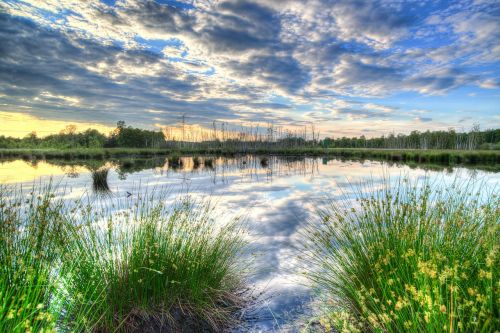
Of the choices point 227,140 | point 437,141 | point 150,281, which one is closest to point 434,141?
point 437,141

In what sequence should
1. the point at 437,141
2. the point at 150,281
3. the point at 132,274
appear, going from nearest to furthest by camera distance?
the point at 132,274 → the point at 150,281 → the point at 437,141

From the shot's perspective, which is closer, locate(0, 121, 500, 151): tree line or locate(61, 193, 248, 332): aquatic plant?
locate(61, 193, 248, 332): aquatic plant

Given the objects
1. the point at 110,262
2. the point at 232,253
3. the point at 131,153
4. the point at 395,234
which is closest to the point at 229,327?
the point at 232,253

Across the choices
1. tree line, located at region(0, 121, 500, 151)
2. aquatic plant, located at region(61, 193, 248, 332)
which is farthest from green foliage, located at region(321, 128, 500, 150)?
aquatic plant, located at region(61, 193, 248, 332)

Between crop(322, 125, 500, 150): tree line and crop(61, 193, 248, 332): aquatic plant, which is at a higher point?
crop(322, 125, 500, 150): tree line

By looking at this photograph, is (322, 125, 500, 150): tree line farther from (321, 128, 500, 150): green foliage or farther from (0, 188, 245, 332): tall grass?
(0, 188, 245, 332): tall grass

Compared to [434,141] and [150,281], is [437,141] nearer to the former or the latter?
[434,141]

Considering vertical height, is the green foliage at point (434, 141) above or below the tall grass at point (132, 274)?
above

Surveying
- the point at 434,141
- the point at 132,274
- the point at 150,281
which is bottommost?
the point at 150,281

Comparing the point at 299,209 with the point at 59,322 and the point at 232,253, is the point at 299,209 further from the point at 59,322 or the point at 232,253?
the point at 59,322

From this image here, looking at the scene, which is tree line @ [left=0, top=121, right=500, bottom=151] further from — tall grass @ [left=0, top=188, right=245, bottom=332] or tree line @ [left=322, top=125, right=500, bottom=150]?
tall grass @ [left=0, top=188, right=245, bottom=332]

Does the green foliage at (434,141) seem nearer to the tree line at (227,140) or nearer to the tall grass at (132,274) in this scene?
the tree line at (227,140)

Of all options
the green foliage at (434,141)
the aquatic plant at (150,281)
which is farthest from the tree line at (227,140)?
the aquatic plant at (150,281)

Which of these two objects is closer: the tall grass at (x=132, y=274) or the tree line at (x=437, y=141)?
the tall grass at (x=132, y=274)
